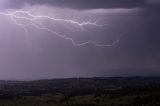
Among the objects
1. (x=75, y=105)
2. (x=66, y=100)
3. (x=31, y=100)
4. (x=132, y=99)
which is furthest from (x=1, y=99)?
(x=132, y=99)

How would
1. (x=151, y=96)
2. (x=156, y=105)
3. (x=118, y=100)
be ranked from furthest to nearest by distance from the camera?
1. (x=118, y=100)
2. (x=151, y=96)
3. (x=156, y=105)

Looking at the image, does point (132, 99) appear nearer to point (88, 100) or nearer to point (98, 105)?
point (98, 105)

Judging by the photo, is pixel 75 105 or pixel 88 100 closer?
pixel 75 105

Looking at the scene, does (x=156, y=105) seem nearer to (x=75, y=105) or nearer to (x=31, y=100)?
(x=75, y=105)

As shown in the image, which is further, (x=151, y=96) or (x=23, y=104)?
(x=23, y=104)

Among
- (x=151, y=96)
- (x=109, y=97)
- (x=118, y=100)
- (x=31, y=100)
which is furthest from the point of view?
(x=31, y=100)

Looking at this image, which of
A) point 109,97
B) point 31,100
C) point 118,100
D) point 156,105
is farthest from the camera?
point 31,100

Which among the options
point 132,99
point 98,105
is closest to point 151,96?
point 132,99

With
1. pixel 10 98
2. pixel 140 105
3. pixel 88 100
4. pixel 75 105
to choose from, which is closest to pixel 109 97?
pixel 88 100
